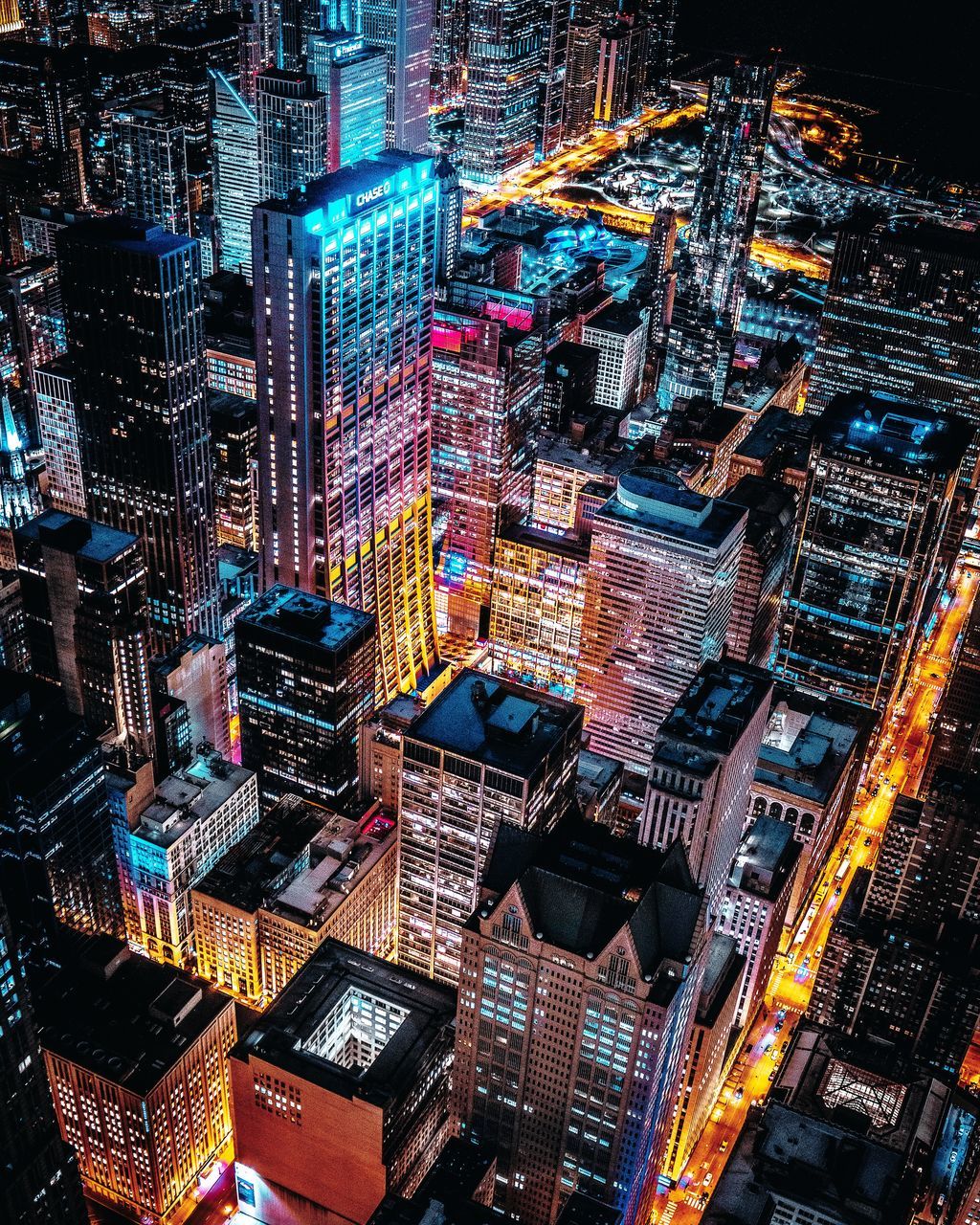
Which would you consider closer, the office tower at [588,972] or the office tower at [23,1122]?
the office tower at [23,1122]

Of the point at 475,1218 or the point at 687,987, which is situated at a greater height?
the point at 687,987

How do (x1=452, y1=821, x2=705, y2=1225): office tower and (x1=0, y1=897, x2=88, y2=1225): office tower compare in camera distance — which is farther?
(x1=452, y1=821, x2=705, y2=1225): office tower

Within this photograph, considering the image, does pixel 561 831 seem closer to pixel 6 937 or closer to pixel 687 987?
pixel 687 987

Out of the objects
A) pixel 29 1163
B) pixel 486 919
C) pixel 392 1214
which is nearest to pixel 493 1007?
pixel 486 919

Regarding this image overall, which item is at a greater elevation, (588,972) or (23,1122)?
(23,1122)
